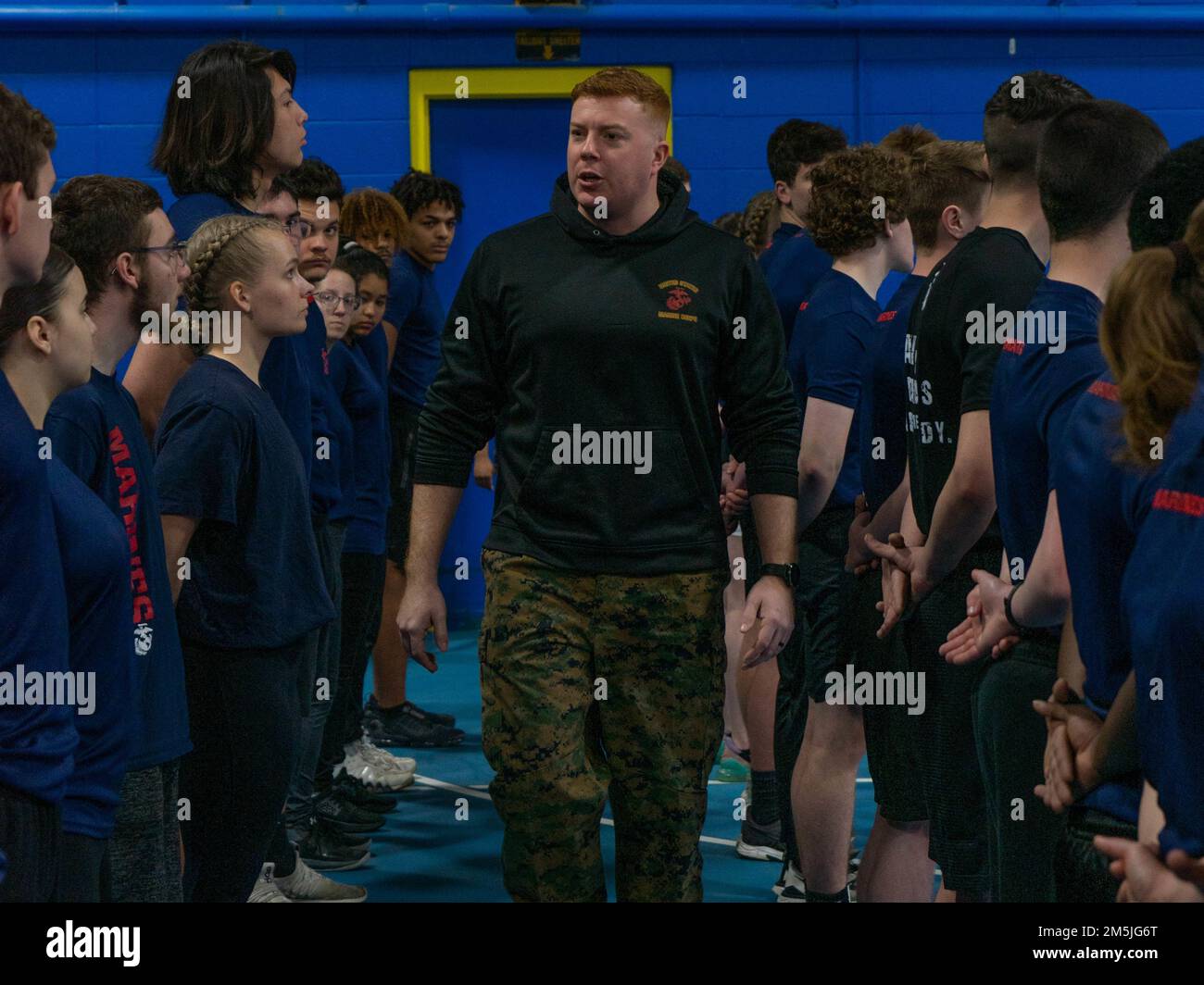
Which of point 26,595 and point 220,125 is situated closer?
point 26,595

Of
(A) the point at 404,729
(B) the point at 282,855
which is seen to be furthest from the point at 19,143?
(A) the point at 404,729

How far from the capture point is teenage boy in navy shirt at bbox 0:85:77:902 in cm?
162

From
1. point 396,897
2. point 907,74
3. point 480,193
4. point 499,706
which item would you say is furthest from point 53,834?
point 907,74

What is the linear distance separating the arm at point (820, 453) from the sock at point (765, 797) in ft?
3.45

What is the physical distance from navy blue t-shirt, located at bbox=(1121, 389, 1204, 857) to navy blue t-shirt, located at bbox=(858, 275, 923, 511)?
153cm

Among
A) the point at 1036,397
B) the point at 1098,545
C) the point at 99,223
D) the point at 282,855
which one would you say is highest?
the point at 99,223

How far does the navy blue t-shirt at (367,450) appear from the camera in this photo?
441cm

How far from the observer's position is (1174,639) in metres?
1.34

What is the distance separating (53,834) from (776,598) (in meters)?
1.37

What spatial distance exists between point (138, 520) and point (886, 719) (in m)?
1.58

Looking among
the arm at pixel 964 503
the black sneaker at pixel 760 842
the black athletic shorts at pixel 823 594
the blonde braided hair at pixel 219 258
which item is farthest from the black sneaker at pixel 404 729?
the arm at pixel 964 503

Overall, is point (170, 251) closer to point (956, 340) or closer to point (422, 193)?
point (956, 340)
